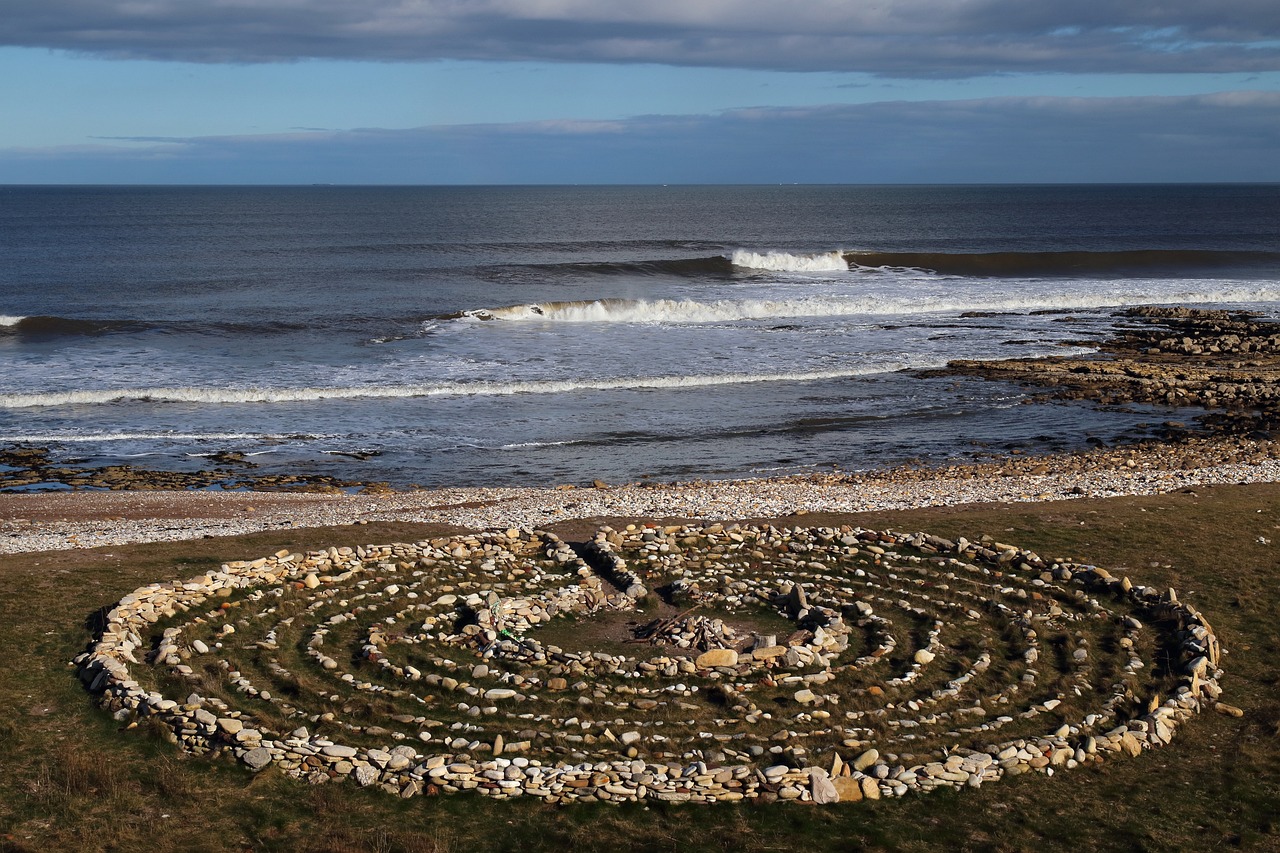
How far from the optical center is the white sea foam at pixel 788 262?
8375cm

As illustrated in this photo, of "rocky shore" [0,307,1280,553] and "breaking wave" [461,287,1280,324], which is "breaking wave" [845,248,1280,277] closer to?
"breaking wave" [461,287,1280,324]

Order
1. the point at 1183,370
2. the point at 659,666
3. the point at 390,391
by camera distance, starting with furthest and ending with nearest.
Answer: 1. the point at 1183,370
2. the point at 390,391
3. the point at 659,666

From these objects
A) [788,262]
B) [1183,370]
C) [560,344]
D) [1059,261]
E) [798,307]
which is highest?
[1059,261]

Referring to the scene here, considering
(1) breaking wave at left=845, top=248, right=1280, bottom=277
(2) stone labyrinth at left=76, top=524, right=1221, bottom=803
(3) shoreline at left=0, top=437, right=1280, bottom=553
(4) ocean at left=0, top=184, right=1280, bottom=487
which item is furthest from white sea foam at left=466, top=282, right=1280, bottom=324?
(2) stone labyrinth at left=76, top=524, right=1221, bottom=803

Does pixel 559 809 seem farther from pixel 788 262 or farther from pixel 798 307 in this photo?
pixel 788 262

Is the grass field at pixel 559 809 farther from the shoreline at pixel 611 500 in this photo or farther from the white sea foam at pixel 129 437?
the white sea foam at pixel 129 437

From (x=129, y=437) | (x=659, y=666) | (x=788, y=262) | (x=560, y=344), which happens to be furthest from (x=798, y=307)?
(x=659, y=666)

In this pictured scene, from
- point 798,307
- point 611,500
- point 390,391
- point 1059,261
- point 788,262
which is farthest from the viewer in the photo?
point 1059,261

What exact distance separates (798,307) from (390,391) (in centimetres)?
2873

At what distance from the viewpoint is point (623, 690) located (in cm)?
1316

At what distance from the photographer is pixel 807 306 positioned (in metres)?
60.9

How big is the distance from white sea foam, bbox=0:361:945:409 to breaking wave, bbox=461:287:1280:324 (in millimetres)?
17220

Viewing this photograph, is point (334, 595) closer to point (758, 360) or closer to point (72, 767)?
point (72, 767)

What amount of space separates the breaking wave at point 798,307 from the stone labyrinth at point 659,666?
40.3 metres
